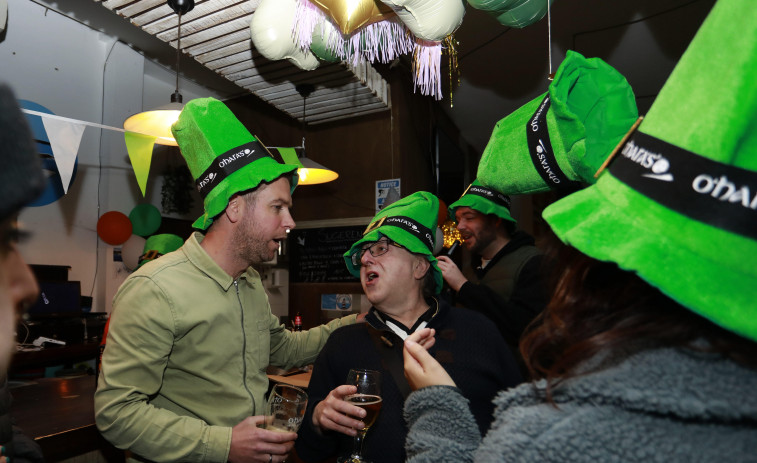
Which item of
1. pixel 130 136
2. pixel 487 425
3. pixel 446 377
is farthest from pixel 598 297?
pixel 130 136

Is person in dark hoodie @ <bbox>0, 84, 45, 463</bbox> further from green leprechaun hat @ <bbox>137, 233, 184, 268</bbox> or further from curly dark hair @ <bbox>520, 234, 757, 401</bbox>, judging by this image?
green leprechaun hat @ <bbox>137, 233, 184, 268</bbox>

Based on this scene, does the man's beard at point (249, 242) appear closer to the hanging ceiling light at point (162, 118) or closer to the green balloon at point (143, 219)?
the hanging ceiling light at point (162, 118)

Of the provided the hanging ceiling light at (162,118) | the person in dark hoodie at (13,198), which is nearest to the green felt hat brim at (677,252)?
the person in dark hoodie at (13,198)

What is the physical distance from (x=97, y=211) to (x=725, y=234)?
6183 millimetres

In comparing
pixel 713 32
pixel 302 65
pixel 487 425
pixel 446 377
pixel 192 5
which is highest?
pixel 192 5

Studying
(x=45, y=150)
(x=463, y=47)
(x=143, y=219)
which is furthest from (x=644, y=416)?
(x=143, y=219)

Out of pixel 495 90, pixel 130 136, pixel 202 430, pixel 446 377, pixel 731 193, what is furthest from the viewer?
pixel 495 90

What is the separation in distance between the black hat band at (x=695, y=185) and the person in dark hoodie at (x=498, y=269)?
5.78 feet

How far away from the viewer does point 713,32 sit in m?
0.55

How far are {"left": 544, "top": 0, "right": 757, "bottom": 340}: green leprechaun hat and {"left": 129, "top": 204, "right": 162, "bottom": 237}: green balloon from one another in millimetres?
5772

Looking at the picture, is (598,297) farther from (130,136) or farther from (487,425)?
(130,136)

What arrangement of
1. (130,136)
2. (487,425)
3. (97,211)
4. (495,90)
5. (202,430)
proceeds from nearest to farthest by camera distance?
(202,430) < (487,425) < (130,136) < (97,211) < (495,90)

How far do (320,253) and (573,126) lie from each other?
15.7ft

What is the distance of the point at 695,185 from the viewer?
53 centimetres
